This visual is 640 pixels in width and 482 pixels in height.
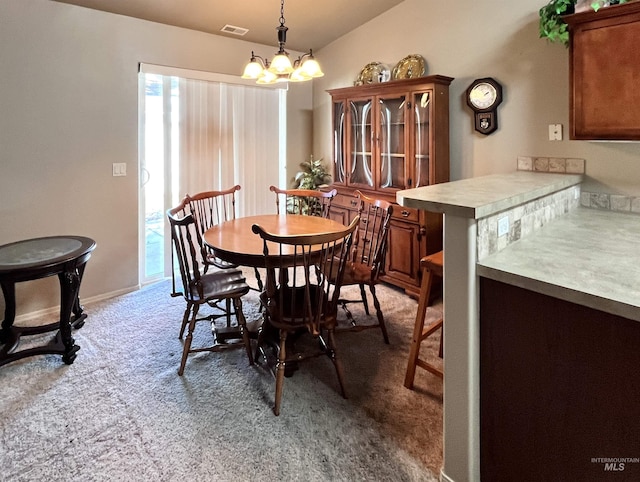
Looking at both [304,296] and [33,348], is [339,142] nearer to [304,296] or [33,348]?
[304,296]

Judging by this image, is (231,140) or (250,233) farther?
(231,140)

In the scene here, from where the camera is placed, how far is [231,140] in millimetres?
4629

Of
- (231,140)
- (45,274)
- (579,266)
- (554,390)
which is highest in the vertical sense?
(231,140)

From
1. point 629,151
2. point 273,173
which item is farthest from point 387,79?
point 629,151

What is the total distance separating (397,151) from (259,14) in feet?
5.85

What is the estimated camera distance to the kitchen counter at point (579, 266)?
4.14ft

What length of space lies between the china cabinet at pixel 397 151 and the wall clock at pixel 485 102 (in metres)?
0.23

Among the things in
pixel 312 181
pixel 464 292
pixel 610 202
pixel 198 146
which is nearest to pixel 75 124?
pixel 198 146

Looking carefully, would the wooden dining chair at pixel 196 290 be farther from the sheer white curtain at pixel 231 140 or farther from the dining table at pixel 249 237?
the sheer white curtain at pixel 231 140

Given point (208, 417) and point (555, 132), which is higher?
point (555, 132)

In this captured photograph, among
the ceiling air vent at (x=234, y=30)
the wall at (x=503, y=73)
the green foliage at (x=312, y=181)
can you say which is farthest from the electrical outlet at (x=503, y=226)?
the ceiling air vent at (x=234, y=30)

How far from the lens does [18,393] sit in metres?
2.38

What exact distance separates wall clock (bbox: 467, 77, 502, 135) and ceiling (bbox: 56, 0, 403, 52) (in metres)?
1.28

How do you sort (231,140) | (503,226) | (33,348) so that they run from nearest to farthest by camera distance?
1. (503,226)
2. (33,348)
3. (231,140)
